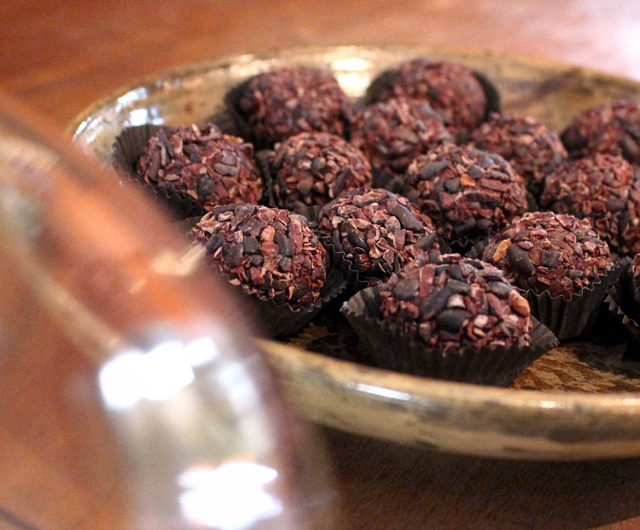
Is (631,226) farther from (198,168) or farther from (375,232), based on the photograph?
(198,168)

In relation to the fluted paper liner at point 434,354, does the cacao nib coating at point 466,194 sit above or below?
above

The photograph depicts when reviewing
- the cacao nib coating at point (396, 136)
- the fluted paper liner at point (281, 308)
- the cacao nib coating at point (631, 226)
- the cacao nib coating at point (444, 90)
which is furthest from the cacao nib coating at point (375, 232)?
the cacao nib coating at point (444, 90)

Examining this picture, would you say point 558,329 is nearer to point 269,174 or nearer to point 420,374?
point 420,374

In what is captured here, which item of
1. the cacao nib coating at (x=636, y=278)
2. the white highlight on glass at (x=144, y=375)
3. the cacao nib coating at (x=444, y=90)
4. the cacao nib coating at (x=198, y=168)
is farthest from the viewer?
the cacao nib coating at (x=444, y=90)

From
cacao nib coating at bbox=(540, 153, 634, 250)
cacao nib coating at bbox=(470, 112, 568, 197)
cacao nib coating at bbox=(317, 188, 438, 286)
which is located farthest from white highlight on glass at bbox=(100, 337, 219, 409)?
cacao nib coating at bbox=(470, 112, 568, 197)

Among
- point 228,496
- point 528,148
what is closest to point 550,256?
point 528,148

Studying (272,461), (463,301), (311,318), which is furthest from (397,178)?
(272,461)

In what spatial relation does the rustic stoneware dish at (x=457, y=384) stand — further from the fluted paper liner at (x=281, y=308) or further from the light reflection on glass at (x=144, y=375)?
the light reflection on glass at (x=144, y=375)

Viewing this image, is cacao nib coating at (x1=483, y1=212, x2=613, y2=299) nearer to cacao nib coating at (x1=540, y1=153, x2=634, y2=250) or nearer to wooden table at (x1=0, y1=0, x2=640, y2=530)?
cacao nib coating at (x1=540, y1=153, x2=634, y2=250)
